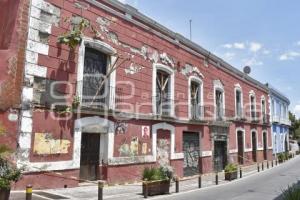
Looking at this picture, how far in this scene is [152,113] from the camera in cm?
1495

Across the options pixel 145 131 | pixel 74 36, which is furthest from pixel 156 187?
pixel 74 36

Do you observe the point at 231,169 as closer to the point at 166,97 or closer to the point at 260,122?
the point at 166,97

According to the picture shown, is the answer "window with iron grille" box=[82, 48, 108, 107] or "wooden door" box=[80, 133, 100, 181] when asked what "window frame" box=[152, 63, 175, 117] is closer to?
"window with iron grille" box=[82, 48, 108, 107]

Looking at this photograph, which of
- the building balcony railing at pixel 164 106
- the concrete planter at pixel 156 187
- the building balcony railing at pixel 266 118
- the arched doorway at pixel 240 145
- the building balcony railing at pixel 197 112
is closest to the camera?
the concrete planter at pixel 156 187

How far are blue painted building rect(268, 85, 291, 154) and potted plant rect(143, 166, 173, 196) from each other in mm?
24482

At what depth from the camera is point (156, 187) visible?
35.6 ft

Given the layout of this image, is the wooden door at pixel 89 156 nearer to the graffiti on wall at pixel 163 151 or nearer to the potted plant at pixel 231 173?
the graffiti on wall at pixel 163 151

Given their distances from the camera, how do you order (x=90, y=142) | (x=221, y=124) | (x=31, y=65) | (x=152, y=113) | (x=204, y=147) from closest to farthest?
(x=31, y=65)
(x=90, y=142)
(x=152, y=113)
(x=204, y=147)
(x=221, y=124)

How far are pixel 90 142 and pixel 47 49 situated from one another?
3.91m

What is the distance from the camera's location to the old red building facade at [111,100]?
10.3 metres

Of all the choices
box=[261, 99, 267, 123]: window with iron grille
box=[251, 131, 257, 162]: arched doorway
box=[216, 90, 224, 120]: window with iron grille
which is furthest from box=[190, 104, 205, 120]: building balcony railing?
box=[261, 99, 267, 123]: window with iron grille

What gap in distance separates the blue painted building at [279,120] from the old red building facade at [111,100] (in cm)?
1470

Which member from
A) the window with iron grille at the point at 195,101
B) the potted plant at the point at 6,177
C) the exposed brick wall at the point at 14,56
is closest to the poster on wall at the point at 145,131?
the window with iron grille at the point at 195,101

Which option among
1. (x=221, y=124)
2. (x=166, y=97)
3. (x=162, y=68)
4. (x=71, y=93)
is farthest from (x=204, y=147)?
(x=71, y=93)
